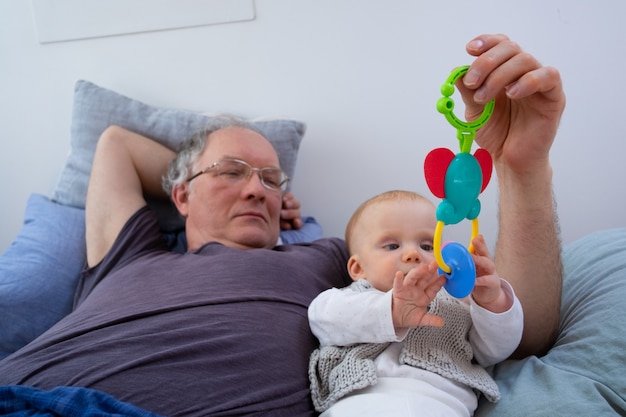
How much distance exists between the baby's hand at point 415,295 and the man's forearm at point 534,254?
0.37 meters

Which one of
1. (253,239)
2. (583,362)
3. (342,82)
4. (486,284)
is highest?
(342,82)

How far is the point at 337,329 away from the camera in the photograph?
1115 mm

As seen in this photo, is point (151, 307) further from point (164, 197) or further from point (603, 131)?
point (603, 131)

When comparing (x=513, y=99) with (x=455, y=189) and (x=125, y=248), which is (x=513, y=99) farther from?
(x=125, y=248)

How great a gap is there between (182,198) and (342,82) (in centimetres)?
67

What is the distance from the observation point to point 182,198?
5.91ft

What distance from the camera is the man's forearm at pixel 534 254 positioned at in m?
1.24

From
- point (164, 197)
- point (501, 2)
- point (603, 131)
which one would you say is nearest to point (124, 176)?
point (164, 197)

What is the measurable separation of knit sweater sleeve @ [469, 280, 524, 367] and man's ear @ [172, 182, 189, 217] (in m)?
0.99

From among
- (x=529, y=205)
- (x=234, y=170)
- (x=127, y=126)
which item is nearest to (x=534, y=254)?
(x=529, y=205)

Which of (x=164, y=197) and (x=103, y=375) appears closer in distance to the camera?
(x=103, y=375)

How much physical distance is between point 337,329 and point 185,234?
0.90m

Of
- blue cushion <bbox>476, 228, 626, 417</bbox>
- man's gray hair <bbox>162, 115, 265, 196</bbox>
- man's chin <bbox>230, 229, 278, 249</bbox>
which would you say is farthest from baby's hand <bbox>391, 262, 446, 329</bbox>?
man's gray hair <bbox>162, 115, 265, 196</bbox>

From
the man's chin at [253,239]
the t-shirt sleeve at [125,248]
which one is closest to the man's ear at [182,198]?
the t-shirt sleeve at [125,248]
